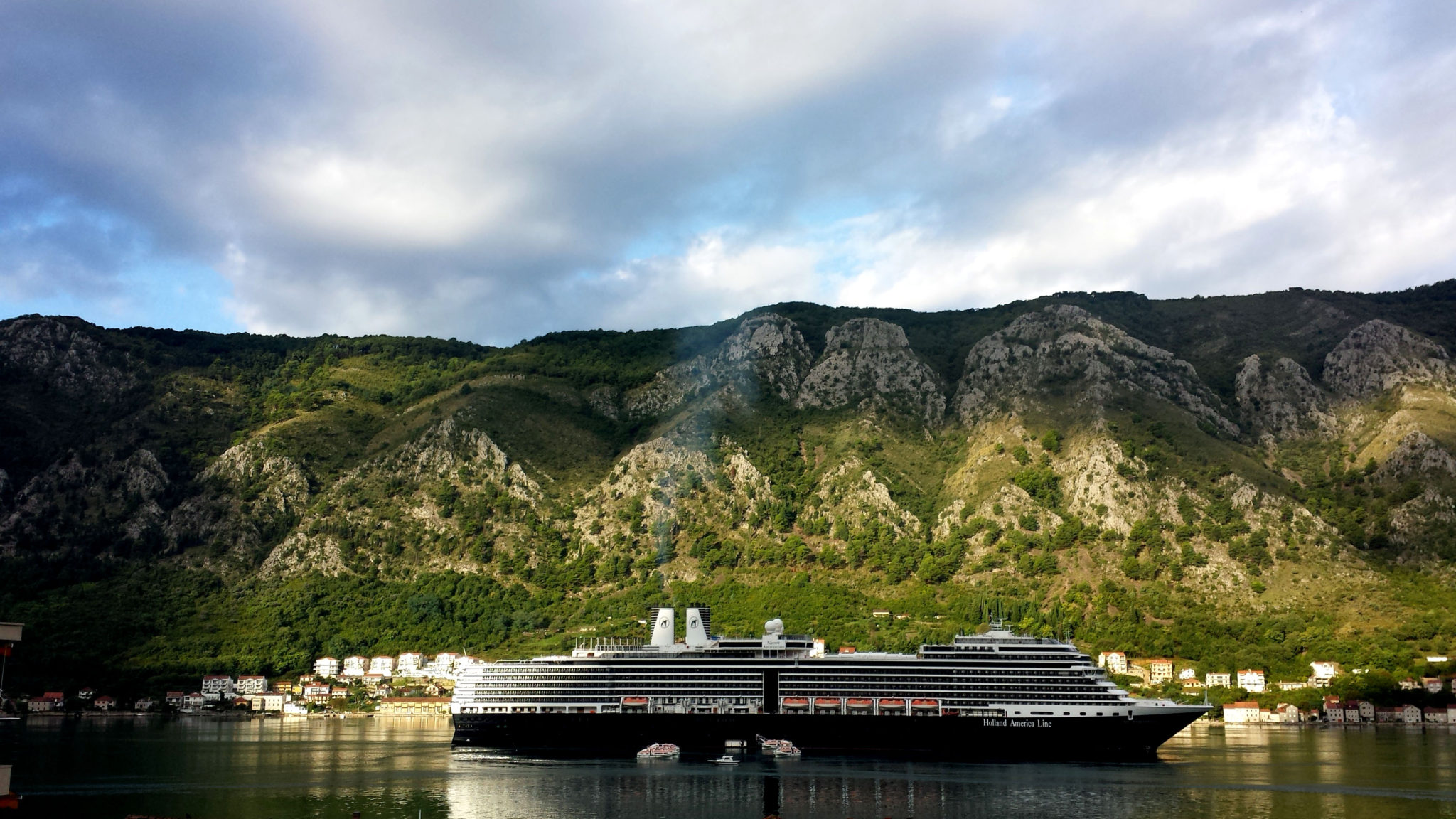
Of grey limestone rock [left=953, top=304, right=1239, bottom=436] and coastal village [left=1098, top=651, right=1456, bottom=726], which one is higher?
grey limestone rock [left=953, top=304, right=1239, bottom=436]

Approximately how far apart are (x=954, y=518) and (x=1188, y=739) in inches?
2279

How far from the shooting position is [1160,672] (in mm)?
136875

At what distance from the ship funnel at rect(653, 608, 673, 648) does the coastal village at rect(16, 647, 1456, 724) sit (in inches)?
744

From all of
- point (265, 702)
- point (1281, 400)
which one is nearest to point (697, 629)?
point (265, 702)

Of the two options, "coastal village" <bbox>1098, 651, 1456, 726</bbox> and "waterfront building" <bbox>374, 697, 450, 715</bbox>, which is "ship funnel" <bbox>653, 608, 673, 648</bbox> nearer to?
"coastal village" <bbox>1098, 651, 1456, 726</bbox>

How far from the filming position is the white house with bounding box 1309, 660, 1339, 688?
13725cm

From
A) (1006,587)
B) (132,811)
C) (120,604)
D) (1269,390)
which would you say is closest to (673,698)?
(132,811)

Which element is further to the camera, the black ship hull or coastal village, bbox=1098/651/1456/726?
coastal village, bbox=1098/651/1456/726

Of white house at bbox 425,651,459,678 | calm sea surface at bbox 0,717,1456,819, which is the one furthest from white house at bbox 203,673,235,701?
calm sea surface at bbox 0,717,1456,819

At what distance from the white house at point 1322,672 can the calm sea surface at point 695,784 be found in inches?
1151

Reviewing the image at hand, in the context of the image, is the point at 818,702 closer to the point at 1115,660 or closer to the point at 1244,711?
the point at 1115,660

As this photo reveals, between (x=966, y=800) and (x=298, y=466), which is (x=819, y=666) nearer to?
(x=966, y=800)

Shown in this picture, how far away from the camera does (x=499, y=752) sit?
333 ft

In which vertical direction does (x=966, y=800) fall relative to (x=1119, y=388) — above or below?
below
